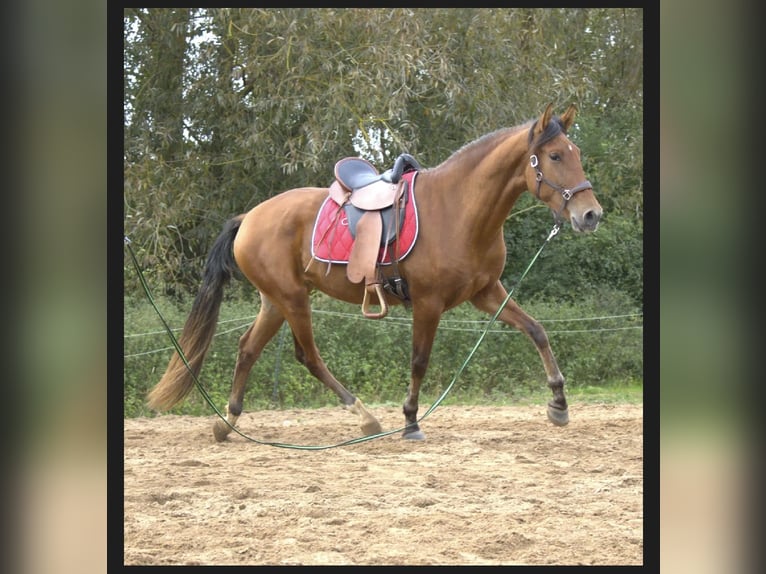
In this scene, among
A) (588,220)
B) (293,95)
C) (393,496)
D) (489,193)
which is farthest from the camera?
(293,95)

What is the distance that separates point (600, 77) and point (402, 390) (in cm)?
478

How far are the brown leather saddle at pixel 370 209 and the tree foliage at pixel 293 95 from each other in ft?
7.71

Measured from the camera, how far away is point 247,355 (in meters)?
5.87

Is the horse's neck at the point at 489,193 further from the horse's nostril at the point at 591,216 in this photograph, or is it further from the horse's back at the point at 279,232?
the horse's back at the point at 279,232

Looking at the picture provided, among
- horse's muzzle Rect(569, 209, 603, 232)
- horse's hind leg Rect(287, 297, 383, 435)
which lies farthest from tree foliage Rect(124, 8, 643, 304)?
horse's muzzle Rect(569, 209, 603, 232)

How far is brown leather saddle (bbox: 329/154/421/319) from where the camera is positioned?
5277 mm

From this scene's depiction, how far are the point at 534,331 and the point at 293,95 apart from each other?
158 inches

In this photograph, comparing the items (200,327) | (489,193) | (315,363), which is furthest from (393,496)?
(200,327)

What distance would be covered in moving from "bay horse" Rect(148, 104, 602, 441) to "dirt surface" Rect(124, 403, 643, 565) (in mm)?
395

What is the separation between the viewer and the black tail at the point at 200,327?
18.6ft

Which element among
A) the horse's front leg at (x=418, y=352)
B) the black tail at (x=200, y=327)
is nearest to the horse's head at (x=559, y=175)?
the horse's front leg at (x=418, y=352)

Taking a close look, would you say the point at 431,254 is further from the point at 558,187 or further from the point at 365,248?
the point at 558,187
